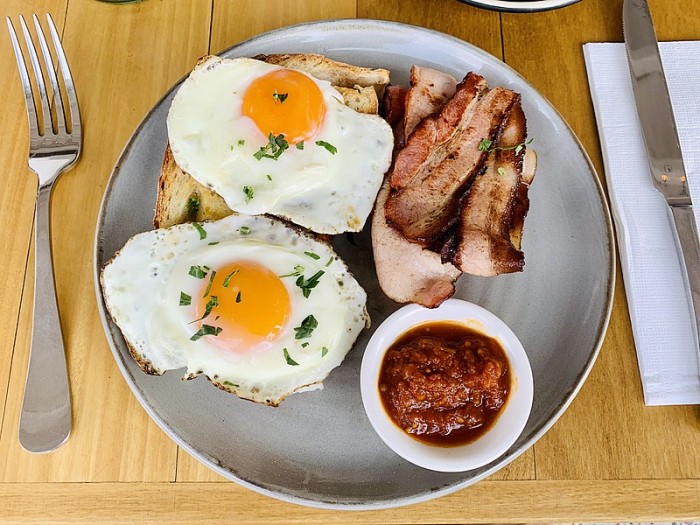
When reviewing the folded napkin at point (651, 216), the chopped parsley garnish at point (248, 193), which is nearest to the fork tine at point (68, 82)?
the chopped parsley garnish at point (248, 193)

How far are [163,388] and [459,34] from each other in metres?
2.01

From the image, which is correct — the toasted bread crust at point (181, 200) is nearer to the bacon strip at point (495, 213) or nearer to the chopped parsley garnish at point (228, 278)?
the chopped parsley garnish at point (228, 278)

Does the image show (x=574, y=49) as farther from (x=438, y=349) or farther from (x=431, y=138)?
(x=438, y=349)

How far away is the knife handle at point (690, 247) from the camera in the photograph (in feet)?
7.44

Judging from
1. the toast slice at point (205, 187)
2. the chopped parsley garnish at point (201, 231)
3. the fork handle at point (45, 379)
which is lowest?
the fork handle at point (45, 379)

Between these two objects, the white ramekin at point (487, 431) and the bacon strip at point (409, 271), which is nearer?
the white ramekin at point (487, 431)

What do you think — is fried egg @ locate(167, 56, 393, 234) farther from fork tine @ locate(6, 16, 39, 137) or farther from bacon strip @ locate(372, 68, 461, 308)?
fork tine @ locate(6, 16, 39, 137)

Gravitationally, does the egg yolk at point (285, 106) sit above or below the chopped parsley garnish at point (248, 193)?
above

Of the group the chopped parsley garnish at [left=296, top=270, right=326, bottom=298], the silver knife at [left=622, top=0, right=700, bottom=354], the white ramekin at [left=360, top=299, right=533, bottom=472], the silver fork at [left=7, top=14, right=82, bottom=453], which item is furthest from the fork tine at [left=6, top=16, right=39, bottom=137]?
the silver knife at [left=622, top=0, right=700, bottom=354]

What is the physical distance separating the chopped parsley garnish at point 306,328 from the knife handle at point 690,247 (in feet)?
4.86

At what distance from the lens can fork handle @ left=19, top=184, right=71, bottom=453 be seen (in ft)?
7.33

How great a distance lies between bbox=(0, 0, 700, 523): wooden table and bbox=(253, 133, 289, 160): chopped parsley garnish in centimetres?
82

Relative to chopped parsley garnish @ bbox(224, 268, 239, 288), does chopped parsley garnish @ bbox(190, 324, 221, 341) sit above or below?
below

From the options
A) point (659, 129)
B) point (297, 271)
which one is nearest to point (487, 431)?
point (297, 271)
